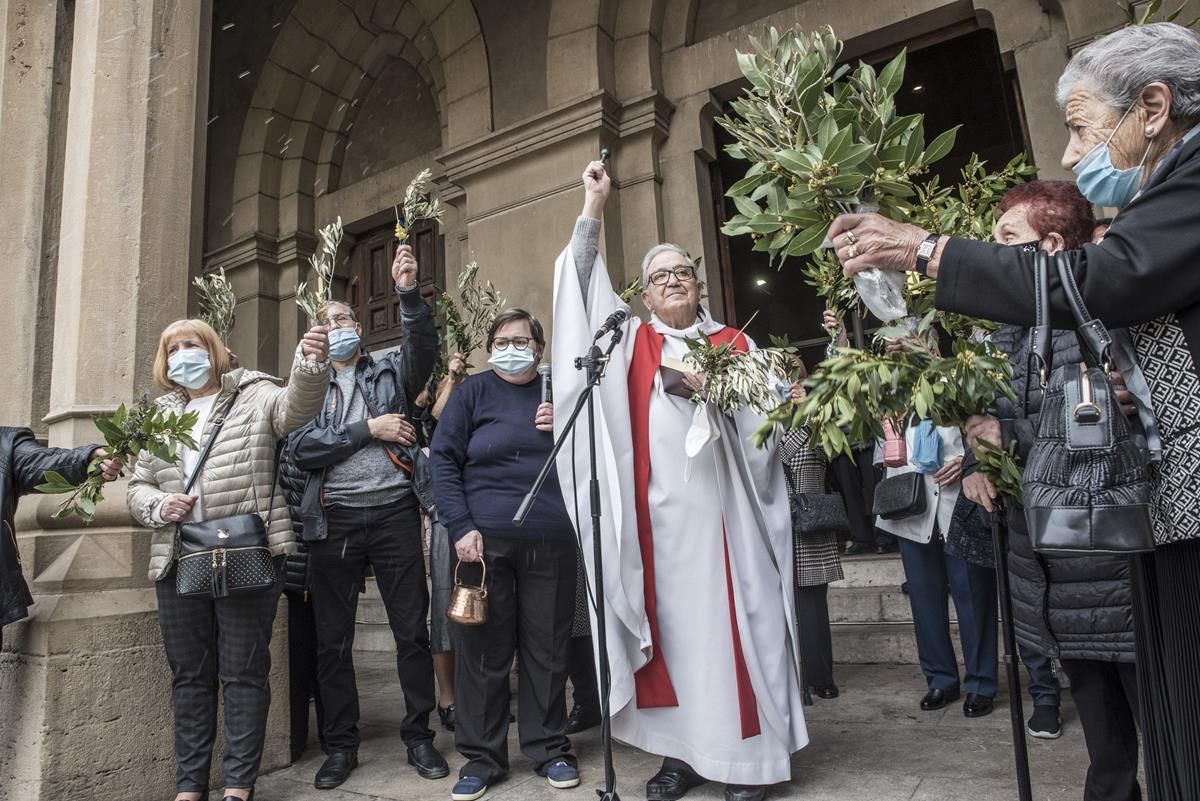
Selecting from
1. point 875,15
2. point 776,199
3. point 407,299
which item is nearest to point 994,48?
point 875,15

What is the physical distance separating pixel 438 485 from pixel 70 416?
1768mm

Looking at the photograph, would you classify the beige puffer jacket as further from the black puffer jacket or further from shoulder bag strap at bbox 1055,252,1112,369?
shoulder bag strap at bbox 1055,252,1112,369

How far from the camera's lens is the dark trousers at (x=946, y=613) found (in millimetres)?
4016

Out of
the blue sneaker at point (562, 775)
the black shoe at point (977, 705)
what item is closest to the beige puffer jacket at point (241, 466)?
the blue sneaker at point (562, 775)

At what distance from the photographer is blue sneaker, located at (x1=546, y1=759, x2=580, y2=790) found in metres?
3.38

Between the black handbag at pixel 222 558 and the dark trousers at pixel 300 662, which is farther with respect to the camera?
the dark trousers at pixel 300 662

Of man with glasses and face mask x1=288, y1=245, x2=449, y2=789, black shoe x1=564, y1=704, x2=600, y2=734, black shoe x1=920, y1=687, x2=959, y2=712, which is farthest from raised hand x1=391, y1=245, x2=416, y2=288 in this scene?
black shoe x1=920, y1=687, x2=959, y2=712

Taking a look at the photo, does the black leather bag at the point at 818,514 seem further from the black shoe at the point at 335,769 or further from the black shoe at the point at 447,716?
the black shoe at the point at 335,769

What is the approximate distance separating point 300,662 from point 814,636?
8.63ft

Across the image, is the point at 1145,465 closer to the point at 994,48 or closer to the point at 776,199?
the point at 776,199

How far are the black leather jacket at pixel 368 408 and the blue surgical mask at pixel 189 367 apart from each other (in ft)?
1.59

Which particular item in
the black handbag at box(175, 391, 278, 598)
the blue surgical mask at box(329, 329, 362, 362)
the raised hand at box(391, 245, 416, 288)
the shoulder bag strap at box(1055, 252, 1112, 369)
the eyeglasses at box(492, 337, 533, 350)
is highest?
the raised hand at box(391, 245, 416, 288)

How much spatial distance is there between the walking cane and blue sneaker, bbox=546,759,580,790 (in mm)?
1635

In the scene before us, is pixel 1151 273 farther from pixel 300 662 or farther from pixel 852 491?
pixel 852 491
